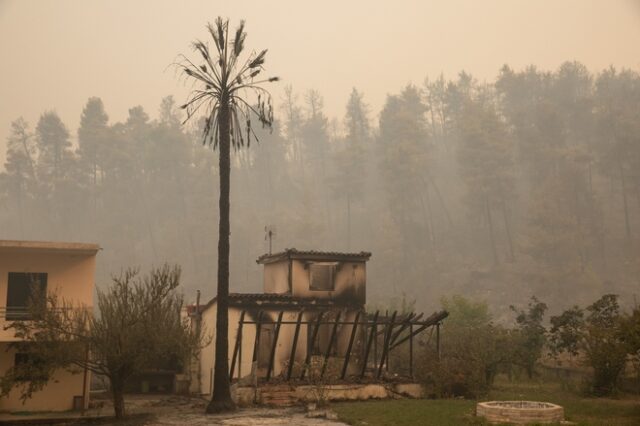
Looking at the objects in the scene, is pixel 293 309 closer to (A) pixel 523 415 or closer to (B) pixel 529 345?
(B) pixel 529 345

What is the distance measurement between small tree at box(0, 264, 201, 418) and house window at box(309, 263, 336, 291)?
37.2 ft

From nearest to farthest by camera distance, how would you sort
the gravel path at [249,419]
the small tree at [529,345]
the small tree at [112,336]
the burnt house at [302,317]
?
the gravel path at [249,419]
the small tree at [112,336]
the burnt house at [302,317]
the small tree at [529,345]

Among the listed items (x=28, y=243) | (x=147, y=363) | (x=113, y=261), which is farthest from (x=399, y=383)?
(x=113, y=261)

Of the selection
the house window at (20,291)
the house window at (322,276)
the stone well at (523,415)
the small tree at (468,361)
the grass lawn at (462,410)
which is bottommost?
the grass lawn at (462,410)

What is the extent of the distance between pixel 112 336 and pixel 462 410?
12.0 metres

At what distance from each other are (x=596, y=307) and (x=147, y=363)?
21429 mm

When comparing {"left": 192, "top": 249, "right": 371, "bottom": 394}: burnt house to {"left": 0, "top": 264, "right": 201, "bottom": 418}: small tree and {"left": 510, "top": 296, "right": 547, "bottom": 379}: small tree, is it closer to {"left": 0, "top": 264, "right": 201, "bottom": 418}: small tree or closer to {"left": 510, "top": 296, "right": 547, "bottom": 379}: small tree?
{"left": 0, "top": 264, "right": 201, "bottom": 418}: small tree

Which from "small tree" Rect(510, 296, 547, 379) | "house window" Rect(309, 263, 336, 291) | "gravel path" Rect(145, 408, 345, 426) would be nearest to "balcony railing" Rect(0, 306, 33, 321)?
"gravel path" Rect(145, 408, 345, 426)

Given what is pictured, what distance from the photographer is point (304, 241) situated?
73250mm

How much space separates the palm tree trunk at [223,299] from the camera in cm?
2280

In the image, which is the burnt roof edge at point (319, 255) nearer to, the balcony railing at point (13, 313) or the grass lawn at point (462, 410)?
the grass lawn at point (462, 410)

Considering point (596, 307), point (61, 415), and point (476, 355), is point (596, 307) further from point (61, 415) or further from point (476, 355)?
point (61, 415)

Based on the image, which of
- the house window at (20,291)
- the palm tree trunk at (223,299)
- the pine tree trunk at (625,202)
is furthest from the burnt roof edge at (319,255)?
the pine tree trunk at (625,202)

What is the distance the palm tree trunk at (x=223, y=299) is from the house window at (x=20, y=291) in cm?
680
